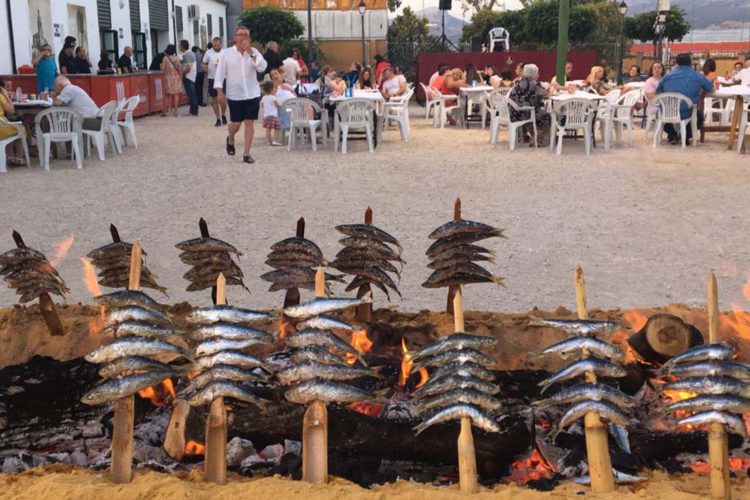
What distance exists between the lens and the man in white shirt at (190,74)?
22.9 metres

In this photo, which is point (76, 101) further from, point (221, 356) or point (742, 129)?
point (221, 356)

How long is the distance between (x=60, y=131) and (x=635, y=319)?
1079cm

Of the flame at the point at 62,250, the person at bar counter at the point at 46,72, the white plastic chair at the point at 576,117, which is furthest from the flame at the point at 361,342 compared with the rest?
the person at bar counter at the point at 46,72

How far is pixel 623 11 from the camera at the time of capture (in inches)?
1689

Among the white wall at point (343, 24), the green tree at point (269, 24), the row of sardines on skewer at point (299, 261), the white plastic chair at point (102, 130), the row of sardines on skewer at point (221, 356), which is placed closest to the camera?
the row of sardines on skewer at point (221, 356)

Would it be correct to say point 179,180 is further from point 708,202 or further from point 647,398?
point 647,398

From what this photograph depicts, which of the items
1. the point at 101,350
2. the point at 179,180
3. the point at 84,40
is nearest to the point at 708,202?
the point at 179,180

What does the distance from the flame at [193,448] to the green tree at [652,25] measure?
42920 millimetres

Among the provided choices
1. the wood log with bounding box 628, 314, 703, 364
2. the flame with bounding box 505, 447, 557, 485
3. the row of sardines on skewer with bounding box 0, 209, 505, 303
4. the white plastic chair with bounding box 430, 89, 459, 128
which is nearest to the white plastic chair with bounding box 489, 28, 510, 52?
the white plastic chair with bounding box 430, 89, 459, 128

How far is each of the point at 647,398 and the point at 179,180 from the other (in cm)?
858

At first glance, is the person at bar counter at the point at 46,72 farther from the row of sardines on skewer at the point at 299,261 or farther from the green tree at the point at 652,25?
the green tree at the point at 652,25

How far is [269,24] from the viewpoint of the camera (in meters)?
39.8

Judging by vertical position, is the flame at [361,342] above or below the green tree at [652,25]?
below

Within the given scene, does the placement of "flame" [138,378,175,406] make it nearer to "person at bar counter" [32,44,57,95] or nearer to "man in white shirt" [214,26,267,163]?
"man in white shirt" [214,26,267,163]
